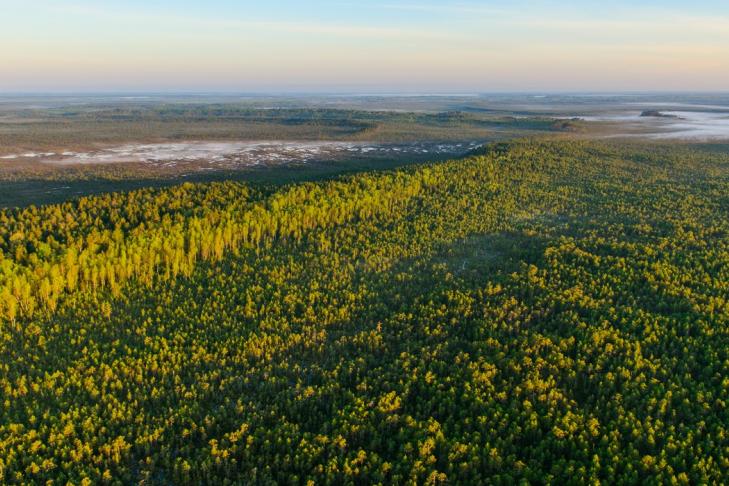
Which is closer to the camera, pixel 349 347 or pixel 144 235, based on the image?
pixel 349 347

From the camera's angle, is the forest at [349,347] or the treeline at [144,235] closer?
the forest at [349,347]

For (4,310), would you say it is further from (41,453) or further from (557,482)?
(557,482)

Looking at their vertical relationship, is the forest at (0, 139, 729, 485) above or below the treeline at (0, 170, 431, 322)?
below

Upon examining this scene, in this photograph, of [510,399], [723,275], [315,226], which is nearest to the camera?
[510,399]

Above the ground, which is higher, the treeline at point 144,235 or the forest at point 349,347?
the treeline at point 144,235

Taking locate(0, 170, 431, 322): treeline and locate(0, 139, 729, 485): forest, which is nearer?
locate(0, 139, 729, 485): forest

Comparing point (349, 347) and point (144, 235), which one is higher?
point (144, 235)

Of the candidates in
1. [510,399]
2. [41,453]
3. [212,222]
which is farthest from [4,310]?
[510,399]

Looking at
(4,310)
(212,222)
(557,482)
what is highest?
(212,222)
